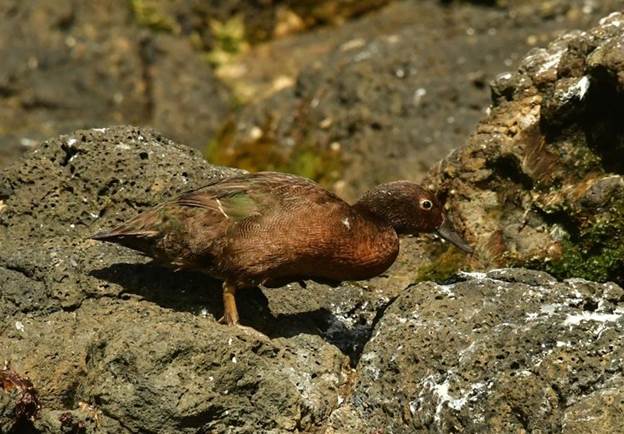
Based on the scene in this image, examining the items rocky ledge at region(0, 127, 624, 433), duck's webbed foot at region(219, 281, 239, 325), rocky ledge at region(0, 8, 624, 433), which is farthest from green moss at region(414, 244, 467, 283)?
duck's webbed foot at region(219, 281, 239, 325)

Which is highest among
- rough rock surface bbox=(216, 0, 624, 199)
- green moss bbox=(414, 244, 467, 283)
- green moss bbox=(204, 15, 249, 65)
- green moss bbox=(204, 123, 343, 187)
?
green moss bbox=(414, 244, 467, 283)

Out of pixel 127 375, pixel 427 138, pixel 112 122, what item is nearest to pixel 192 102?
pixel 112 122

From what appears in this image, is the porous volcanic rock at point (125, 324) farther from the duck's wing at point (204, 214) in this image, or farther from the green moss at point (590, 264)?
the green moss at point (590, 264)

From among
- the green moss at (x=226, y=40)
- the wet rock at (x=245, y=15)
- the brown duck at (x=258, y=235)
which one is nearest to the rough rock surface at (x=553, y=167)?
the brown duck at (x=258, y=235)

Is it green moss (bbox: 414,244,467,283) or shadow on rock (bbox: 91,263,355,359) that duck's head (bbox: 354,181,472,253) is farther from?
shadow on rock (bbox: 91,263,355,359)

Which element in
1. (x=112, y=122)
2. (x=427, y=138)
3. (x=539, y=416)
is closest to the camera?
(x=539, y=416)

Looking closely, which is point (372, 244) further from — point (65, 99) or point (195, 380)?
point (65, 99)

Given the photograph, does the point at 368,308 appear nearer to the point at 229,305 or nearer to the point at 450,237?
the point at 450,237

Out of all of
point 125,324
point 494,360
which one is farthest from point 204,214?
point 494,360
